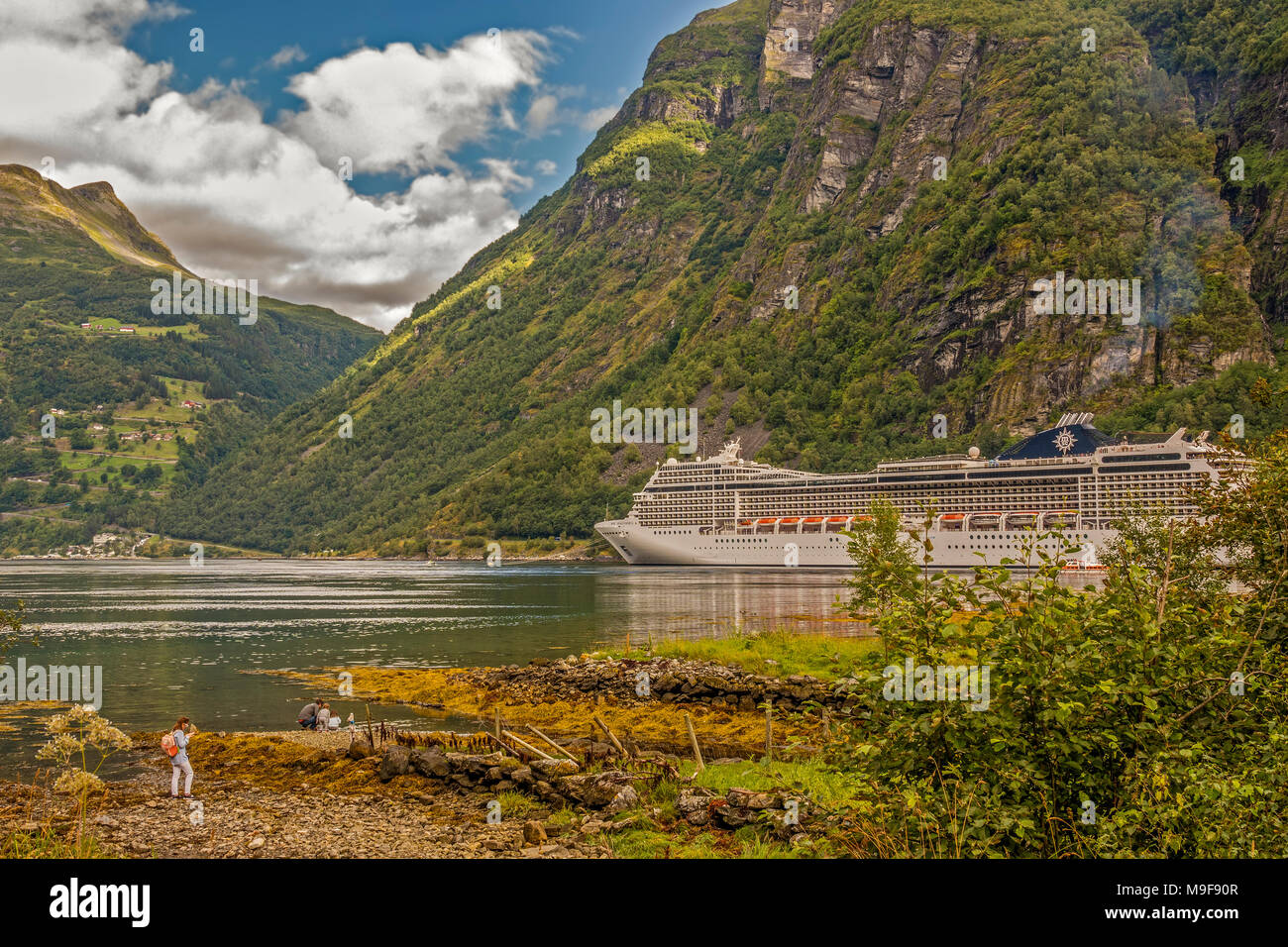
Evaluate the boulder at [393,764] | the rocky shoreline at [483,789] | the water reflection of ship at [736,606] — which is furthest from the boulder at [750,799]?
the water reflection of ship at [736,606]

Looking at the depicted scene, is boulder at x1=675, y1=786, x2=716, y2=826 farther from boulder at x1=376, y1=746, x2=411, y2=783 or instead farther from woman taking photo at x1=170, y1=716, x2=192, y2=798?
woman taking photo at x1=170, y1=716, x2=192, y2=798

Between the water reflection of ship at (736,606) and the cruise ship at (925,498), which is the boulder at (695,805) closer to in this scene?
the water reflection of ship at (736,606)

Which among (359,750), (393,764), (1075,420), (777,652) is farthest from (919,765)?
(1075,420)

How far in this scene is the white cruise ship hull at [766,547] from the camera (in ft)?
398

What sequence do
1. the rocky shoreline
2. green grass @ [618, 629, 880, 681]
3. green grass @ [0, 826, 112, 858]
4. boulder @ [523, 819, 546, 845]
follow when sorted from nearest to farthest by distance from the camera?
green grass @ [0, 826, 112, 858] → boulder @ [523, 819, 546, 845] → the rocky shoreline → green grass @ [618, 629, 880, 681]

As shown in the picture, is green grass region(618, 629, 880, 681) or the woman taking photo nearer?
the woman taking photo

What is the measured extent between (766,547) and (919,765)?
136694 millimetres

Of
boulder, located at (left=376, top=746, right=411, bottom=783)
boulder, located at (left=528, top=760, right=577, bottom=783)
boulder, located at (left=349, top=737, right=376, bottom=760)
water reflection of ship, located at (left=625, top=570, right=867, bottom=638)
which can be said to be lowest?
water reflection of ship, located at (left=625, top=570, right=867, bottom=638)

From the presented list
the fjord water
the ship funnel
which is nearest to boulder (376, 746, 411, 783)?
the fjord water

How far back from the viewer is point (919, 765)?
9.94 m

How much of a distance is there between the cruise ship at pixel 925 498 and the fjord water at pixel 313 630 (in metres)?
36.9

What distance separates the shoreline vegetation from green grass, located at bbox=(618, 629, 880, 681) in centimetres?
693

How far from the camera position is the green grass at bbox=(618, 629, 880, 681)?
31.8m
